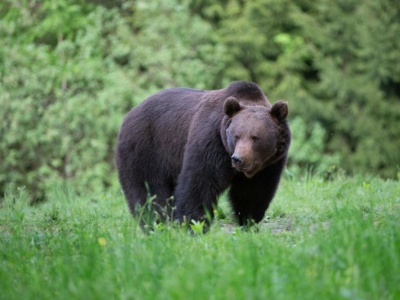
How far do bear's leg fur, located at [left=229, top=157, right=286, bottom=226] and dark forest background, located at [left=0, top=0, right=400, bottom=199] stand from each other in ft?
40.1

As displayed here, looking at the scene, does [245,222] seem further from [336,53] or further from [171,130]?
[336,53]

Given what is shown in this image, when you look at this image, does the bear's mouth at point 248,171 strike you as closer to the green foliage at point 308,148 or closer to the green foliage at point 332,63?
the green foliage at point 308,148

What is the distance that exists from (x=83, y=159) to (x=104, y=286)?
1622 centimetres

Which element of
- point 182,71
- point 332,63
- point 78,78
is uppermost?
point 78,78

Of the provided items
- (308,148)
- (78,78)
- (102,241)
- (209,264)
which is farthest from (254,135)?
(78,78)

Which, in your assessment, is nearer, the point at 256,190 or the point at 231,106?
the point at 231,106

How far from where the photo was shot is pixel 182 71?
20.8 meters

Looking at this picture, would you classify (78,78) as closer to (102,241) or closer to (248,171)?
(248,171)

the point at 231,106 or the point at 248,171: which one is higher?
the point at 231,106

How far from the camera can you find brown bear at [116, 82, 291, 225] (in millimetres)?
6055

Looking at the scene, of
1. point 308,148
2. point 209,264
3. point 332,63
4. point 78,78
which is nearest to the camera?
point 209,264

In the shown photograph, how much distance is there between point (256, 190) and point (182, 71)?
14.6 metres

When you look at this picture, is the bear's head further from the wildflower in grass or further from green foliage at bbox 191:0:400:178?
green foliage at bbox 191:0:400:178

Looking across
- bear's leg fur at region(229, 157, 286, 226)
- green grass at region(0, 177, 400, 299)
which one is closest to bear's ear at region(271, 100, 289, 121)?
bear's leg fur at region(229, 157, 286, 226)
